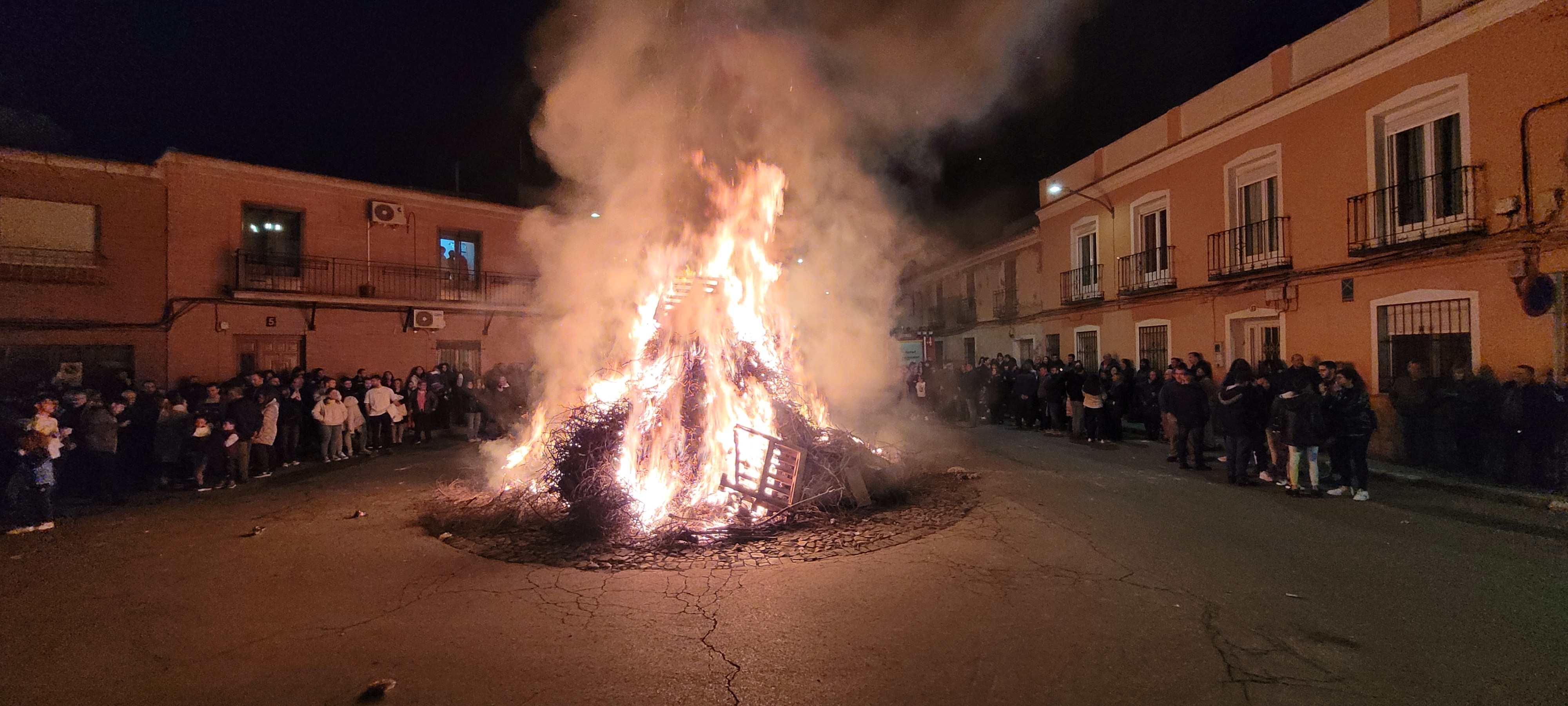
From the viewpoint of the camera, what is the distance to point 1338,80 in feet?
37.7

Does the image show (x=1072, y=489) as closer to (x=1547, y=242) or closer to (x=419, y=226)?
(x=1547, y=242)

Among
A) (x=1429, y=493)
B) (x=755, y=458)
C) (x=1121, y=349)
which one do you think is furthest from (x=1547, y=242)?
(x=755, y=458)

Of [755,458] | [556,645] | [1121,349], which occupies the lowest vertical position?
[556,645]

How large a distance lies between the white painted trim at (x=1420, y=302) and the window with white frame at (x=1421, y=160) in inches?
36.6

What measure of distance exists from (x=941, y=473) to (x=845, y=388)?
28.8 feet

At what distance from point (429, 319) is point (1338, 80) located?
20.9 metres

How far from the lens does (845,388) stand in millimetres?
18031

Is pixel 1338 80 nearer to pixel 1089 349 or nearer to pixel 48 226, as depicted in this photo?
pixel 1089 349

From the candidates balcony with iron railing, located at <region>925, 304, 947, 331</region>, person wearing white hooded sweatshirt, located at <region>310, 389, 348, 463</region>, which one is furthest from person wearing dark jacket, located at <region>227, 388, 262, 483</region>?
balcony with iron railing, located at <region>925, 304, 947, 331</region>

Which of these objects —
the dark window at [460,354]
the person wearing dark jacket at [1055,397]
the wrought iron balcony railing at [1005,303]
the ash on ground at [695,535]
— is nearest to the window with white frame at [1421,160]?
the person wearing dark jacket at [1055,397]

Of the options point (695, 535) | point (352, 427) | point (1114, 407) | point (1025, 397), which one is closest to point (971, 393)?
point (1025, 397)

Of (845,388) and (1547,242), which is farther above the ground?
(1547,242)

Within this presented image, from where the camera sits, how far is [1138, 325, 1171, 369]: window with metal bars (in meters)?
16.0

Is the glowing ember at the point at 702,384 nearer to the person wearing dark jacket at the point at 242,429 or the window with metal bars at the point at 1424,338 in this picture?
the person wearing dark jacket at the point at 242,429
